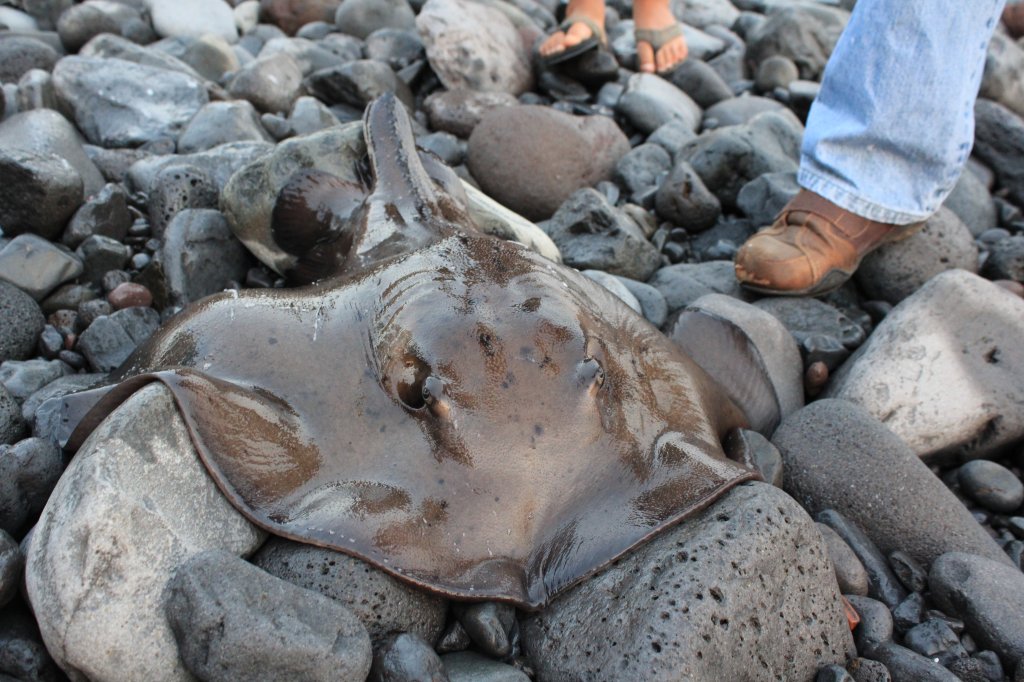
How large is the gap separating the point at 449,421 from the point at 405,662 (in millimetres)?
621

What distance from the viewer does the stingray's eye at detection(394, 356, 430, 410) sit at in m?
2.44

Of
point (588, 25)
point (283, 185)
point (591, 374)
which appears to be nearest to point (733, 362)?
point (591, 374)

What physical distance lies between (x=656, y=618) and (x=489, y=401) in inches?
28.1

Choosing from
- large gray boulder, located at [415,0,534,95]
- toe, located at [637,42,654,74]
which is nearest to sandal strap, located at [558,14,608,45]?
toe, located at [637,42,654,74]

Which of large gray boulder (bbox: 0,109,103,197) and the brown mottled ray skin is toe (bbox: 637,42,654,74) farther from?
the brown mottled ray skin

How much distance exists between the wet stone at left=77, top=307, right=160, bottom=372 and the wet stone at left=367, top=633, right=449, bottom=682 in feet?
6.13

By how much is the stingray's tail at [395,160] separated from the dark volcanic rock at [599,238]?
3.02 feet

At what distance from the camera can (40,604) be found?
2.07 metres

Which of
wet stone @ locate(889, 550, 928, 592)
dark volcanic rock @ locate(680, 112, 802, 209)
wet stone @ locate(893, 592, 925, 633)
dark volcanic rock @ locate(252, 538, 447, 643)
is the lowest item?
dark volcanic rock @ locate(680, 112, 802, 209)

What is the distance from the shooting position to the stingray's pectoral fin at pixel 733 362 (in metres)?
3.35

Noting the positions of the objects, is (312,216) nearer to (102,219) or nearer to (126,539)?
(102,219)

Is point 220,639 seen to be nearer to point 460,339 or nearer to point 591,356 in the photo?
point 460,339

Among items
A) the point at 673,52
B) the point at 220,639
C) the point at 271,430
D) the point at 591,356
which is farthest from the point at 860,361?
the point at 673,52

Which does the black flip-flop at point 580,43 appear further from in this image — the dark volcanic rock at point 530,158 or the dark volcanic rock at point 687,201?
the dark volcanic rock at point 687,201
